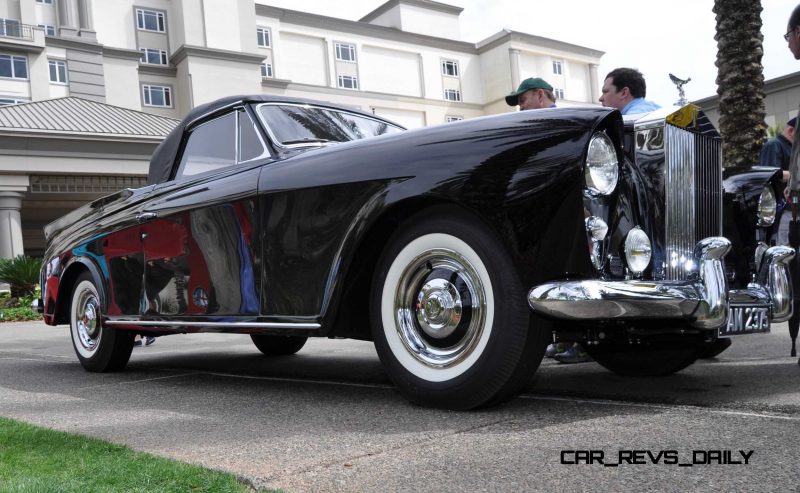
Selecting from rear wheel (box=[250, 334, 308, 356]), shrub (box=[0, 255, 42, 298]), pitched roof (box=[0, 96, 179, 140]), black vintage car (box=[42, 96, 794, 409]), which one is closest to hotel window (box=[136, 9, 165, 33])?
pitched roof (box=[0, 96, 179, 140])

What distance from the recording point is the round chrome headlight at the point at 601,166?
2.62 metres

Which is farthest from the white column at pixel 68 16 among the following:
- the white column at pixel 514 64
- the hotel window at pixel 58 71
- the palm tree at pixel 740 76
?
the palm tree at pixel 740 76

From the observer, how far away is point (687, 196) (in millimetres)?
2947

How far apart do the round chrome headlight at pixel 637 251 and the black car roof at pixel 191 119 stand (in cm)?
229

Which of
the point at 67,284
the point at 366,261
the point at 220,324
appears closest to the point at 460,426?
the point at 366,261

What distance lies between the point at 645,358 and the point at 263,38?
41.9 m

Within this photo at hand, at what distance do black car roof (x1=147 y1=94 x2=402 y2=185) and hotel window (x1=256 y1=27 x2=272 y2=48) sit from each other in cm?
3962

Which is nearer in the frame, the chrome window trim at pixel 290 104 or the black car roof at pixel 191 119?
the chrome window trim at pixel 290 104

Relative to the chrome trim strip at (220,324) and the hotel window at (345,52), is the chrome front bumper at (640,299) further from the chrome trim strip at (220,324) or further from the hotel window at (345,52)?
the hotel window at (345,52)

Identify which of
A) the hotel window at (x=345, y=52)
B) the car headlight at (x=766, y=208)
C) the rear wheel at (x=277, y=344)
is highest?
the hotel window at (x=345, y=52)

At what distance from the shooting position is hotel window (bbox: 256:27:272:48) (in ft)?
138

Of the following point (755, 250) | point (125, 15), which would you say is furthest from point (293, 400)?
point (125, 15)

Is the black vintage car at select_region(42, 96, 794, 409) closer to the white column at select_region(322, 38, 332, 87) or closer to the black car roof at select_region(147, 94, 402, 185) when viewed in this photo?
the black car roof at select_region(147, 94, 402, 185)

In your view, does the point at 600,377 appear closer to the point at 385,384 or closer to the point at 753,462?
the point at 385,384
